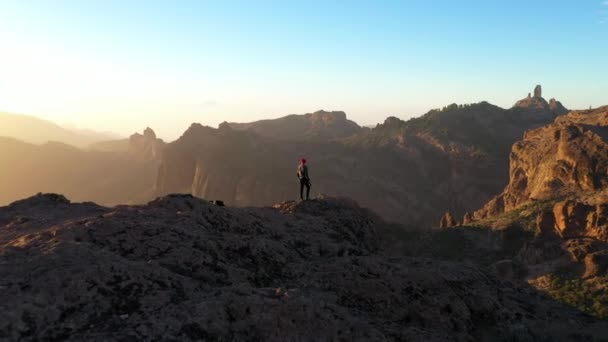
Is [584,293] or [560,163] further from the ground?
[560,163]

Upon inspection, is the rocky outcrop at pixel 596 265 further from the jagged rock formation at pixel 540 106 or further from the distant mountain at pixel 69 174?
the distant mountain at pixel 69 174

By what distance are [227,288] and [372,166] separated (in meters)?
122

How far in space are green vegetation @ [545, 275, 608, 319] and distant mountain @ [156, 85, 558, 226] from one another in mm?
62645

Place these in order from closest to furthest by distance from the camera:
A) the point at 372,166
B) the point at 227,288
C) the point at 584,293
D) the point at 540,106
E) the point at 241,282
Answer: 1. the point at 227,288
2. the point at 241,282
3. the point at 584,293
4. the point at 372,166
5. the point at 540,106

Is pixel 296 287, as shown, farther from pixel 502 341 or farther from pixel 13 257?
pixel 13 257

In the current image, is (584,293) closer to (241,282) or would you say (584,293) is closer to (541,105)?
(241,282)

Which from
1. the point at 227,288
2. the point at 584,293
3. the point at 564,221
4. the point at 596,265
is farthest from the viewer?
the point at 564,221

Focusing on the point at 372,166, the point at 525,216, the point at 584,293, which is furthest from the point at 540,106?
the point at 584,293

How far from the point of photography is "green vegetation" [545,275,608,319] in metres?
36.0

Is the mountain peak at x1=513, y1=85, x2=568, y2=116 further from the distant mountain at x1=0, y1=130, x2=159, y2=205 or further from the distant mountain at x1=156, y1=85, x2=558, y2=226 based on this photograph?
the distant mountain at x1=0, y1=130, x2=159, y2=205

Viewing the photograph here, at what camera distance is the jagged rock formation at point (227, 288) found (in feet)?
25.2

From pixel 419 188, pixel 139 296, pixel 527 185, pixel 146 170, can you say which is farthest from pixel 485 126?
pixel 139 296

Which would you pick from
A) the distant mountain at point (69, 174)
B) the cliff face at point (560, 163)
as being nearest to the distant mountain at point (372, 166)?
the cliff face at point (560, 163)

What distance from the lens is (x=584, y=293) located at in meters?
39.1
